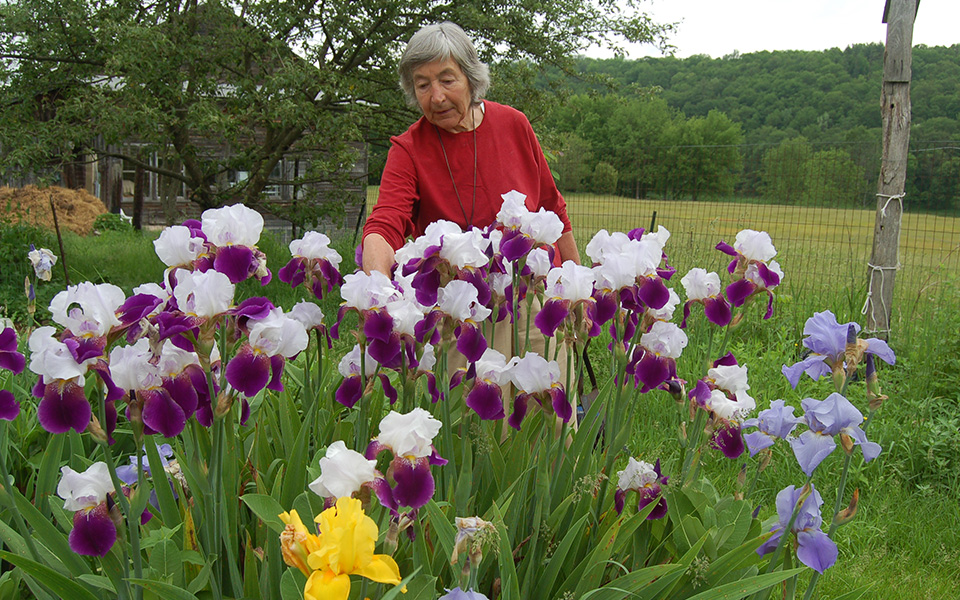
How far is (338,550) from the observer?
2.97ft

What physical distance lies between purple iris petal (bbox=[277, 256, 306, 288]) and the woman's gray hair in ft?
3.42

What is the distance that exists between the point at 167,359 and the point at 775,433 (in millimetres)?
1249

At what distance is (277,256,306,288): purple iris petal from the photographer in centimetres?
206

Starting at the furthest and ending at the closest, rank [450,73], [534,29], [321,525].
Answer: [534,29] → [450,73] → [321,525]

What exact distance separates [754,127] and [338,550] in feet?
81.7

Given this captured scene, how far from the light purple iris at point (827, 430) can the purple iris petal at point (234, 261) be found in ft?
3.62

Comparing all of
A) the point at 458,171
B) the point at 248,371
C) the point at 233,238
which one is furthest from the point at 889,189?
the point at 248,371

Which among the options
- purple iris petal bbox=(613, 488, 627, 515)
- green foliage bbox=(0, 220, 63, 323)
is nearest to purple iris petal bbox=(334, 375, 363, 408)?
purple iris petal bbox=(613, 488, 627, 515)

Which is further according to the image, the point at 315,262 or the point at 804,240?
the point at 804,240

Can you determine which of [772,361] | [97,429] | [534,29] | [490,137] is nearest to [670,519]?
[97,429]

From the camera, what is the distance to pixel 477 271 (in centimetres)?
159

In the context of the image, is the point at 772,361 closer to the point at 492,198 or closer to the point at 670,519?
the point at 492,198

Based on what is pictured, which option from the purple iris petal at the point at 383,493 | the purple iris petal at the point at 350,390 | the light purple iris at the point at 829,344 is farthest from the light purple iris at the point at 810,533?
the purple iris petal at the point at 350,390

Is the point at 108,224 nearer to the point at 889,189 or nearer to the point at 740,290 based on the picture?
the point at 889,189
